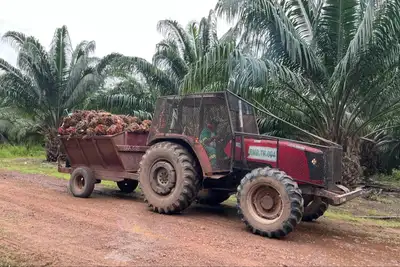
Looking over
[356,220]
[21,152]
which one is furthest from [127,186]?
[21,152]

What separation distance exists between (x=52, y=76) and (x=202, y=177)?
13.4 meters

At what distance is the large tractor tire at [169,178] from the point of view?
6852mm

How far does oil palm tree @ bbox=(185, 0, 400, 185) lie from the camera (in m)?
8.48

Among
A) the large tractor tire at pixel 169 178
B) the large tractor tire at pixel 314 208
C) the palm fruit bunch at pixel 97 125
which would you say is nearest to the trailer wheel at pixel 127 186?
the palm fruit bunch at pixel 97 125

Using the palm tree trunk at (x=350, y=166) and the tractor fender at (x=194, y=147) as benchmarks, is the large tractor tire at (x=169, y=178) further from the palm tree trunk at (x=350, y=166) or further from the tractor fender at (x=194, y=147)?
the palm tree trunk at (x=350, y=166)

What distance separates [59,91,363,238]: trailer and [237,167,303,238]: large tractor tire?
14 millimetres

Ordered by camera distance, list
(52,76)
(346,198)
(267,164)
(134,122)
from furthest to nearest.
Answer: (52,76), (134,122), (267,164), (346,198)

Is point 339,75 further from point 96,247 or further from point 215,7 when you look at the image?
point 96,247

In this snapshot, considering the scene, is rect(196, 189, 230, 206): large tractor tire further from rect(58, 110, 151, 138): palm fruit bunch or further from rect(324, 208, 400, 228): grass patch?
rect(324, 208, 400, 228): grass patch

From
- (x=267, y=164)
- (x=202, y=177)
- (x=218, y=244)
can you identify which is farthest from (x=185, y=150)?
(x=218, y=244)

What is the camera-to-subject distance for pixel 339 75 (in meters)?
9.70

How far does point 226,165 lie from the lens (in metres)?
6.82

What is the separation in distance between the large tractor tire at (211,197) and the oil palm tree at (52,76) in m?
10.7

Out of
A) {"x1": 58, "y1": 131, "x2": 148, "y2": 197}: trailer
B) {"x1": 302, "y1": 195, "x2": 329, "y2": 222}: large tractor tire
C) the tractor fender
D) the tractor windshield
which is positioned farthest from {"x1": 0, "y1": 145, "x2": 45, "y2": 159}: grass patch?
{"x1": 302, "y1": 195, "x2": 329, "y2": 222}: large tractor tire
